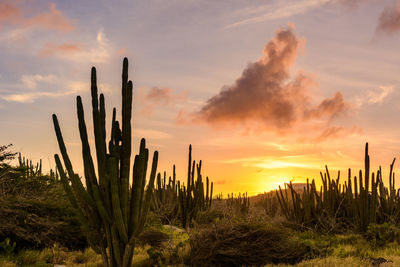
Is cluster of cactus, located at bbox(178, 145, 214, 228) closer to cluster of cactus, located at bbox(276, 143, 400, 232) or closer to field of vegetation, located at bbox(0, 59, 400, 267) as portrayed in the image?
field of vegetation, located at bbox(0, 59, 400, 267)

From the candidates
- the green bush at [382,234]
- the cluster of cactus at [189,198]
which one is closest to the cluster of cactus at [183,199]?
the cluster of cactus at [189,198]

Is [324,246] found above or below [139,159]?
below

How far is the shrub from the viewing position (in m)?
9.59

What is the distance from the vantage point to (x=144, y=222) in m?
7.16

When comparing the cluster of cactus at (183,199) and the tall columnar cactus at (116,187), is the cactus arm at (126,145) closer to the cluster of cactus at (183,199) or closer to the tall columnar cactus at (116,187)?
the tall columnar cactus at (116,187)

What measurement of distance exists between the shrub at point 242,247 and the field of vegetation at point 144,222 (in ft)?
0.08

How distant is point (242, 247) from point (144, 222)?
341cm

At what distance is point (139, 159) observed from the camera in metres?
7.02

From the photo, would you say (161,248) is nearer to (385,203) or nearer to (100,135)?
(100,135)

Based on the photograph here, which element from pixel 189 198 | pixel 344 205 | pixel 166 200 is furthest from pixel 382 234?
pixel 166 200

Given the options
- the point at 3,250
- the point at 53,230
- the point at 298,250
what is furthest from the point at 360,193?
the point at 3,250

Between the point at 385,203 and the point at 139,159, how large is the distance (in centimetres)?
1209

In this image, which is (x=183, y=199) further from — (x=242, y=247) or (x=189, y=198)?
(x=242, y=247)

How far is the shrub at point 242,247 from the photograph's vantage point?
9.59m
